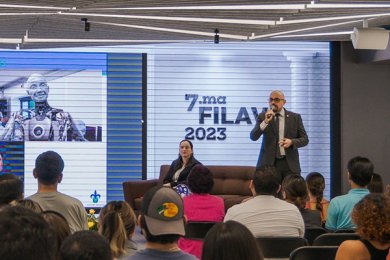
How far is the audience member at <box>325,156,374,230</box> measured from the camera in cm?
614

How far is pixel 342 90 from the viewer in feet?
45.4

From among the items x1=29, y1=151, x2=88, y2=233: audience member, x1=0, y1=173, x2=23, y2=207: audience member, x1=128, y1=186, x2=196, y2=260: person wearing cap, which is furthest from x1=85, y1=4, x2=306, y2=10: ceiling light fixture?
x1=128, y1=186, x2=196, y2=260: person wearing cap

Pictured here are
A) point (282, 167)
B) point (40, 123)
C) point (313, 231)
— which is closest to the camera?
point (313, 231)

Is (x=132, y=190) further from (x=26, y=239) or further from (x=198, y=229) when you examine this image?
(x=26, y=239)

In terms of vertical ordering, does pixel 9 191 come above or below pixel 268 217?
above

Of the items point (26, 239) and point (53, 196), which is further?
point (53, 196)

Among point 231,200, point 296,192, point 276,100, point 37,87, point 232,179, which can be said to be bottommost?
point 231,200

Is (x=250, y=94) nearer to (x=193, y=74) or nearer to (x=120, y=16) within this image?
(x=193, y=74)

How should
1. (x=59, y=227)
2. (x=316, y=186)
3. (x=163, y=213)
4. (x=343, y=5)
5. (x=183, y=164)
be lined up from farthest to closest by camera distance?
(x=183, y=164) → (x=343, y=5) → (x=316, y=186) → (x=59, y=227) → (x=163, y=213)

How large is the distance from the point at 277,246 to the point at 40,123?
8794 mm

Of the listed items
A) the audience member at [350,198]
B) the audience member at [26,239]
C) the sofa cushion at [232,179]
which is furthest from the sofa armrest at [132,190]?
the audience member at [26,239]

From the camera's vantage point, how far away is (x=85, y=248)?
2.16 metres

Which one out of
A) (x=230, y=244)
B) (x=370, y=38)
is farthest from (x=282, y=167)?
(x=230, y=244)

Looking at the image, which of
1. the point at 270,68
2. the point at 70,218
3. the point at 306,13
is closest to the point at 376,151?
the point at 270,68
